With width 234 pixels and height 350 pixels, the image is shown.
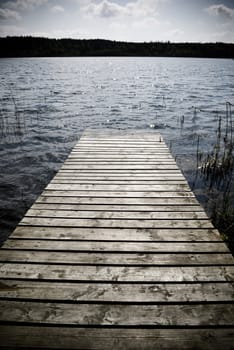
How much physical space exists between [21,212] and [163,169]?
3098mm

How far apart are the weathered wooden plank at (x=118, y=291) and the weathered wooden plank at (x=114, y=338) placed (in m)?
0.27

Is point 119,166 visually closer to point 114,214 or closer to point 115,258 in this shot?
point 114,214

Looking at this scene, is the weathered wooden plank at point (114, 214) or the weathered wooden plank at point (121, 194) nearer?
the weathered wooden plank at point (114, 214)

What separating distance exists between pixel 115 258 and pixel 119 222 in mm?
736

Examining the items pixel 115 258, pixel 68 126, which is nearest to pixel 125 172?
pixel 115 258

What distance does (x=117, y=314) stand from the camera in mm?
2215

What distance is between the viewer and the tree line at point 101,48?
73.1 metres

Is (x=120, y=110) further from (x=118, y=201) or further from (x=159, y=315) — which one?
(x=159, y=315)

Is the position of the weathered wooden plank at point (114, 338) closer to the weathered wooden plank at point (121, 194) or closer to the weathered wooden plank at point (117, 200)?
the weathered wooden plank at point (117, 200)

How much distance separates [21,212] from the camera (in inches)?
236

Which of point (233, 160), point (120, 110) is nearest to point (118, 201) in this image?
point (233, 160)

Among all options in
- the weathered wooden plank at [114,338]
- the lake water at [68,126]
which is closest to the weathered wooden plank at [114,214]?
the weathered wooden plank at [114,338]

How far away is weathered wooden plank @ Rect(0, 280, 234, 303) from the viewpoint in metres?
2.34

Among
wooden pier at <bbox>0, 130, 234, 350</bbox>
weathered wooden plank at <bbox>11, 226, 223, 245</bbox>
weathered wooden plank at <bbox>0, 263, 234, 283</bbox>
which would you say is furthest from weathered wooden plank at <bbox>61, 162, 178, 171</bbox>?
weathered wooden plank at <bbox>0, 263, 234, 283</bbox>
